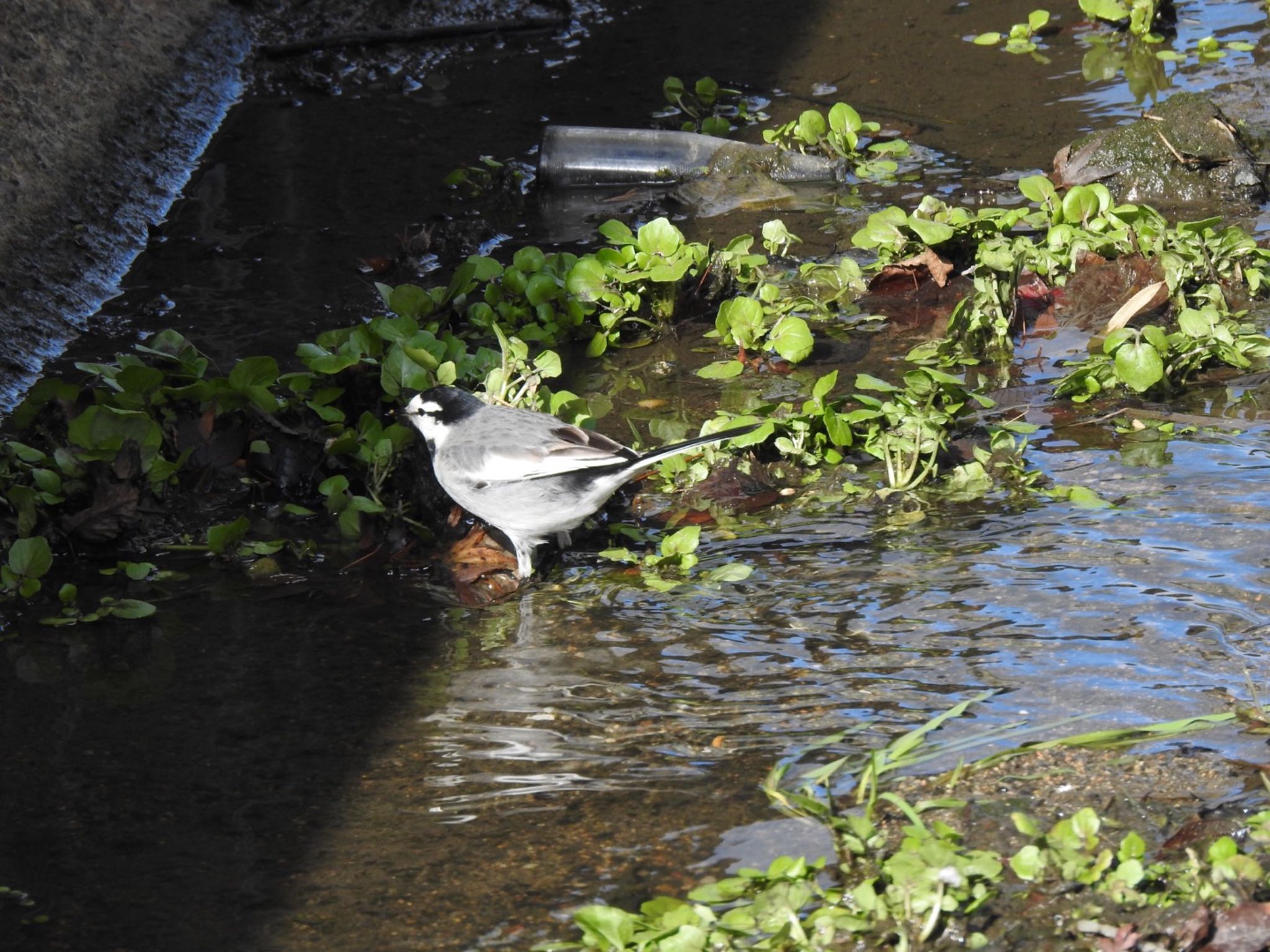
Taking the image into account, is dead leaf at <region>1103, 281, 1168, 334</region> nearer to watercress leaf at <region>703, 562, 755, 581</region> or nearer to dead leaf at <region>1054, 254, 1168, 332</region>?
dead leaf at <region>1054, 254, 1168, 332</region>

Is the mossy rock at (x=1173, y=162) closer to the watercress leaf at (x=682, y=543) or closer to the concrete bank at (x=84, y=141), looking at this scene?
the watercress leaf at (x=682, y=543)

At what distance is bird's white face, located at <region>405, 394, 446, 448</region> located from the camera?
4.91 metres

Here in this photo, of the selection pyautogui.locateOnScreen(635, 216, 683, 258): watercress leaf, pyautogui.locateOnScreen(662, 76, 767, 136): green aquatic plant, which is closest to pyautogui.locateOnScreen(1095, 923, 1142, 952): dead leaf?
pyautogui.locateOnScreen(635, 216, 683, 258): watercress leaf

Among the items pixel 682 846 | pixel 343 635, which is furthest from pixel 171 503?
pixel 682 846

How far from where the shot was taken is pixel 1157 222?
624 centimetres

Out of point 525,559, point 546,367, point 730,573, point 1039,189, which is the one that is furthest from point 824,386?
point 1039,189

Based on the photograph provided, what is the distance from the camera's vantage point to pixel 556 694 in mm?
3895

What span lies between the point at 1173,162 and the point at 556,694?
5.23 metres

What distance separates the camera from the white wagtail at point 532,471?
4.57 m

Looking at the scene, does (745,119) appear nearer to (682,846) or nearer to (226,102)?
(226,102)

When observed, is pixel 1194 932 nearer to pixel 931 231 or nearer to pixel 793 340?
pixel 793 340

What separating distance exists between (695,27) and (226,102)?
367 centimetres

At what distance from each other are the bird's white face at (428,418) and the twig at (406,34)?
6.45 m

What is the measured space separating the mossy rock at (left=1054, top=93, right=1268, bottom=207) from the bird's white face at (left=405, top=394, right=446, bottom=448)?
4.15 metres
